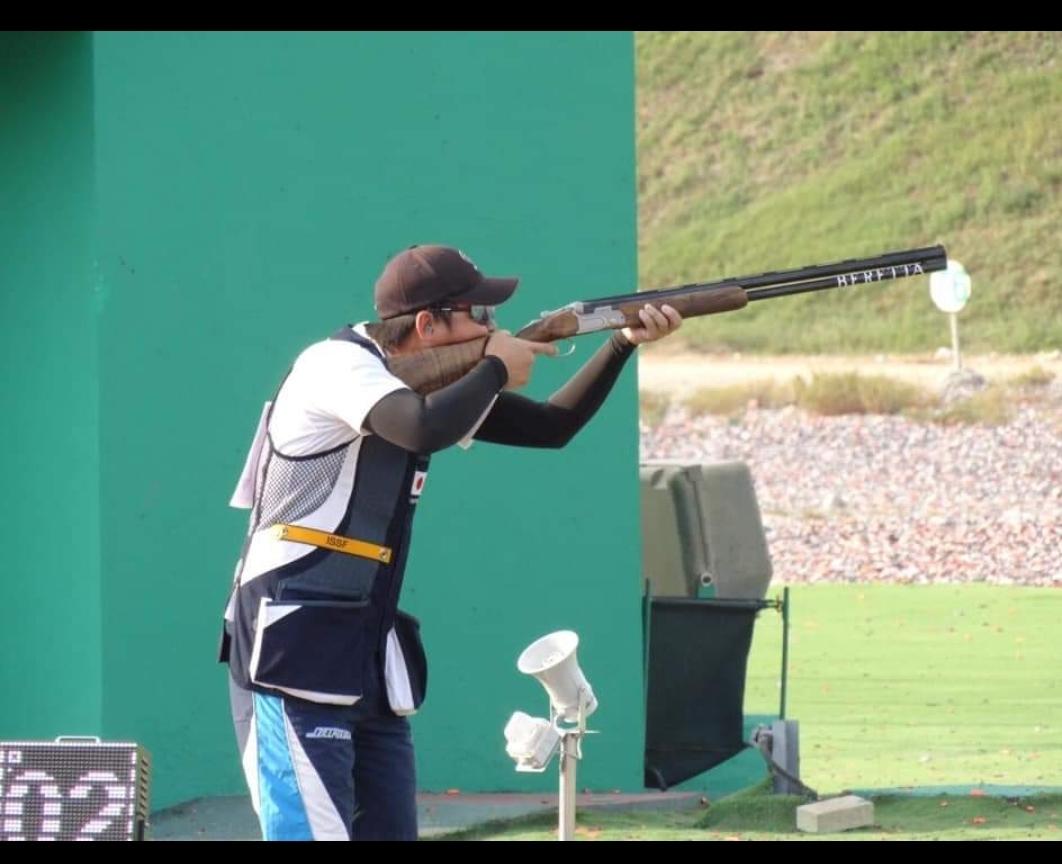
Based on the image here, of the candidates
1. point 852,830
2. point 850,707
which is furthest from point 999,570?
point 852,830

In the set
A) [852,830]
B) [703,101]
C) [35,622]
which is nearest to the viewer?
[852,830]

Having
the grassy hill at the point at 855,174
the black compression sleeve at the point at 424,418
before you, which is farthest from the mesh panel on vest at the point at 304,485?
the grassy hill at the point at 855,174

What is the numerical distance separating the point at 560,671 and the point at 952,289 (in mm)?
23546

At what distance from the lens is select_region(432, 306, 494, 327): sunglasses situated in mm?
4238

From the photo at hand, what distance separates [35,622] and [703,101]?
31.0 meters

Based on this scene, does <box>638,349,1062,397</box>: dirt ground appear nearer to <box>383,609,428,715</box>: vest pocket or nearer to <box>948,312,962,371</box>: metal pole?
<box>948,312,962,371</box>: metal pole

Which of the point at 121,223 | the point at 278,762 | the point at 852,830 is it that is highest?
the point at 121,223

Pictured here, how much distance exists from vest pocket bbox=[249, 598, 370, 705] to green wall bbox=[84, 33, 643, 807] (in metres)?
2.52

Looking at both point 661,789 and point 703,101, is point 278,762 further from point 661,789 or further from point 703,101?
point 703,101

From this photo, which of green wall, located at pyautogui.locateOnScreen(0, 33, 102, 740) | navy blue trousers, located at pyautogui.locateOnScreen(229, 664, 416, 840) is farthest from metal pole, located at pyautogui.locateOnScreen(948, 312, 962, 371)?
navy blue trousers, located at pyautogui.locateOnScreen(229, 664, 416, 840)

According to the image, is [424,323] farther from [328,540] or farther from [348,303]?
[348,303]

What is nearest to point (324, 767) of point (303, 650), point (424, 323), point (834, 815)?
point (303, 650)
